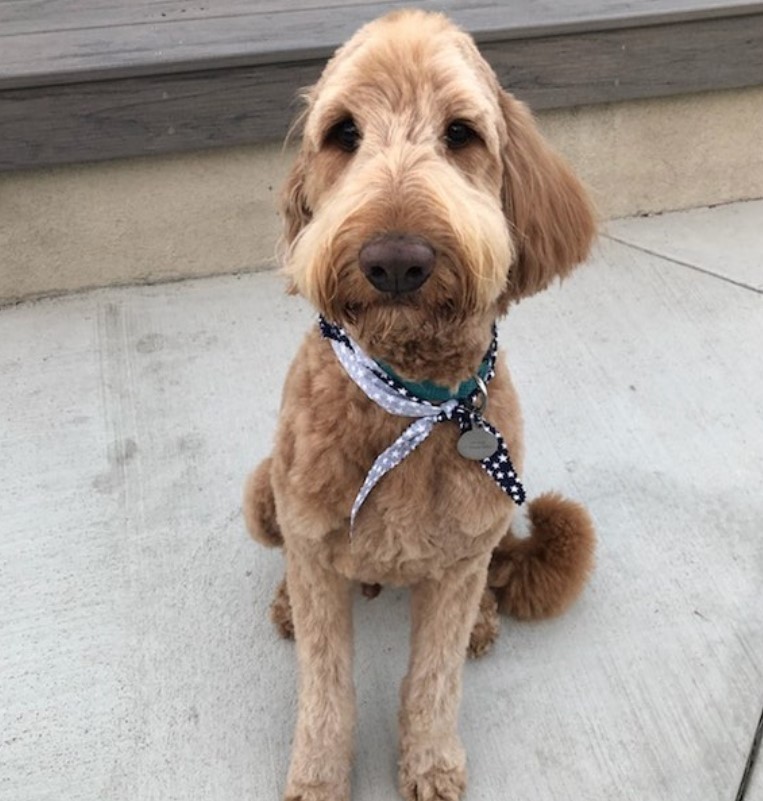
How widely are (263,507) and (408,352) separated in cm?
74

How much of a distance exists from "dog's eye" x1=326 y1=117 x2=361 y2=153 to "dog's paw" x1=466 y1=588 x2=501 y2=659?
1.17 meters

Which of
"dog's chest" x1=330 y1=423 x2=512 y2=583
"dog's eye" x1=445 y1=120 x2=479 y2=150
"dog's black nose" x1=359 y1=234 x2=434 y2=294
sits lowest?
"dog's chest" x1=330 y1=423 x2=512 y2=583

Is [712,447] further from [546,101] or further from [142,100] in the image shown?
[142,100]

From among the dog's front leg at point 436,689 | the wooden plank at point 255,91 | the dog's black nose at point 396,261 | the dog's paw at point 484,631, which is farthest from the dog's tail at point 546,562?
the wooden plank at point 255,91

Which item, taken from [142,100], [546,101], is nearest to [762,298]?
[546,101]

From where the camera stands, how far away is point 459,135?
62.3 inches

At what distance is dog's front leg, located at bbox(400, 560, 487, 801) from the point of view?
1.92 metres

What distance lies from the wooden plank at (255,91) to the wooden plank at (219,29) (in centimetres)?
4

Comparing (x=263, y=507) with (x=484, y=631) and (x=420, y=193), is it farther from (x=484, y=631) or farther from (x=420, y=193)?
(x=420, y=193)

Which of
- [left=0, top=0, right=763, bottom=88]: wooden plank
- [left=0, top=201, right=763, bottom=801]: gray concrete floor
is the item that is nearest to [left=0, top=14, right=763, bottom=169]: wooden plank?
[left=0, top=0, right=763, bottom=88]: wooden plank

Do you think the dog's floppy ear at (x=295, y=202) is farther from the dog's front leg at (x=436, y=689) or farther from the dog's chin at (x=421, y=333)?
the dog's front leg at (x=436, y=689)

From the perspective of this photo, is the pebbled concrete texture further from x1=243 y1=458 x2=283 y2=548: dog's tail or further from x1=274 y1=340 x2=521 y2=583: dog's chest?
x1=274 y1=340 x2=521 y2=583: dog's chest

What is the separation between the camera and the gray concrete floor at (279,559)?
2076 millimetres

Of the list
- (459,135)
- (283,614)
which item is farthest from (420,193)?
(283,614)
